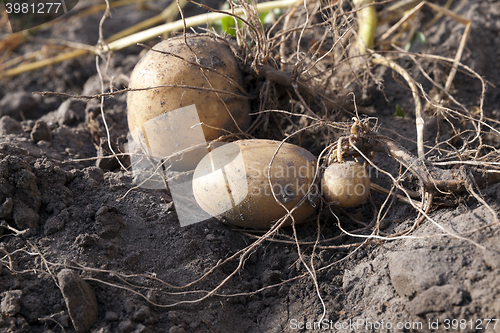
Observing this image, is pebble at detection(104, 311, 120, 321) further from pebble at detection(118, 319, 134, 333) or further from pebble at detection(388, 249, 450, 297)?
pebble at detection(388, 249, 450, 297)

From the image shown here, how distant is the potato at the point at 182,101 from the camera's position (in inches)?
67.9

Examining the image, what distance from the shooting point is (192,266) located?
1.49 metres

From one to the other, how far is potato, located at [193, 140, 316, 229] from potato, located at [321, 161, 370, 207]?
80 millimetres

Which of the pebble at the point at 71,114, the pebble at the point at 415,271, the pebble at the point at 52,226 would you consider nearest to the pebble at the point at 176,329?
the pebble at the point at 52,226

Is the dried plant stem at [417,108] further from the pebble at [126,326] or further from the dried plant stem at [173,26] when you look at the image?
the pebble at [126,326]

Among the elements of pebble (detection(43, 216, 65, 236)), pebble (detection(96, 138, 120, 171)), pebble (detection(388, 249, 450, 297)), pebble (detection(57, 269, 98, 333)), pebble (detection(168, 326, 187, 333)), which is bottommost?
pebble (detection(168, 326, 187, 333))

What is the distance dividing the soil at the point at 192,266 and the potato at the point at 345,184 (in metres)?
0.17

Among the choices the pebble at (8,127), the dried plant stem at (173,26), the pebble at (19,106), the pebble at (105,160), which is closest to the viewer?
the pebble at (105,160)

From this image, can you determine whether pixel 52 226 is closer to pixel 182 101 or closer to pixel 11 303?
pixel 11 303

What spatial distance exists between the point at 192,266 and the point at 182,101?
28.0 inches

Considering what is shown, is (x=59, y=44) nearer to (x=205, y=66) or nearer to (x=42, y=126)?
A: (x=42, y=126)

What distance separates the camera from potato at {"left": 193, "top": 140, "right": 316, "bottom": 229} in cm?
156

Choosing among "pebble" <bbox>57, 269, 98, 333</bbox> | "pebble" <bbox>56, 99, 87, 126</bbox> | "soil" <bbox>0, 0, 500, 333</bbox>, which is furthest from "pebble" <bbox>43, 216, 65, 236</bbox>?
"pebble" <bbox>56, 99, 87, 126</bbox>

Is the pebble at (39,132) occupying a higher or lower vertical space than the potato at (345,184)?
higher
